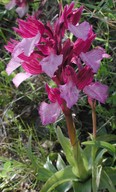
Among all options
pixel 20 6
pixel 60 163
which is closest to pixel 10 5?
pixel 20 6

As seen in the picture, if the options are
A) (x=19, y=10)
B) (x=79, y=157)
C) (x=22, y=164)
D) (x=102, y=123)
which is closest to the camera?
(x=79, y=157)

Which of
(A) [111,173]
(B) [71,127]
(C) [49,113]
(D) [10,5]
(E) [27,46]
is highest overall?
(E) [27,46]

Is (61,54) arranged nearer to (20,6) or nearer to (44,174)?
(44,174)

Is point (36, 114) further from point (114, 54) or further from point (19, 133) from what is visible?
point (114, 54)

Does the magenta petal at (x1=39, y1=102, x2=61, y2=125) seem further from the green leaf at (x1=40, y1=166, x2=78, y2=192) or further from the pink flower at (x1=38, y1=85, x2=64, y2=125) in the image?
the green leaf at (x1=40, y1=166, x2=78, y2=192)

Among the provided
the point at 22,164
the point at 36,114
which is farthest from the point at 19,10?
the point at 22,164

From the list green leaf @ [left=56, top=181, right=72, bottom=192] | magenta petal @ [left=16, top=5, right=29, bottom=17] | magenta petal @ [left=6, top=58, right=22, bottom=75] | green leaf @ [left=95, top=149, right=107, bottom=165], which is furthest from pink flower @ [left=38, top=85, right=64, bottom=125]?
magenta petal @ [left=16, top=5, right=29, bottom=17]
